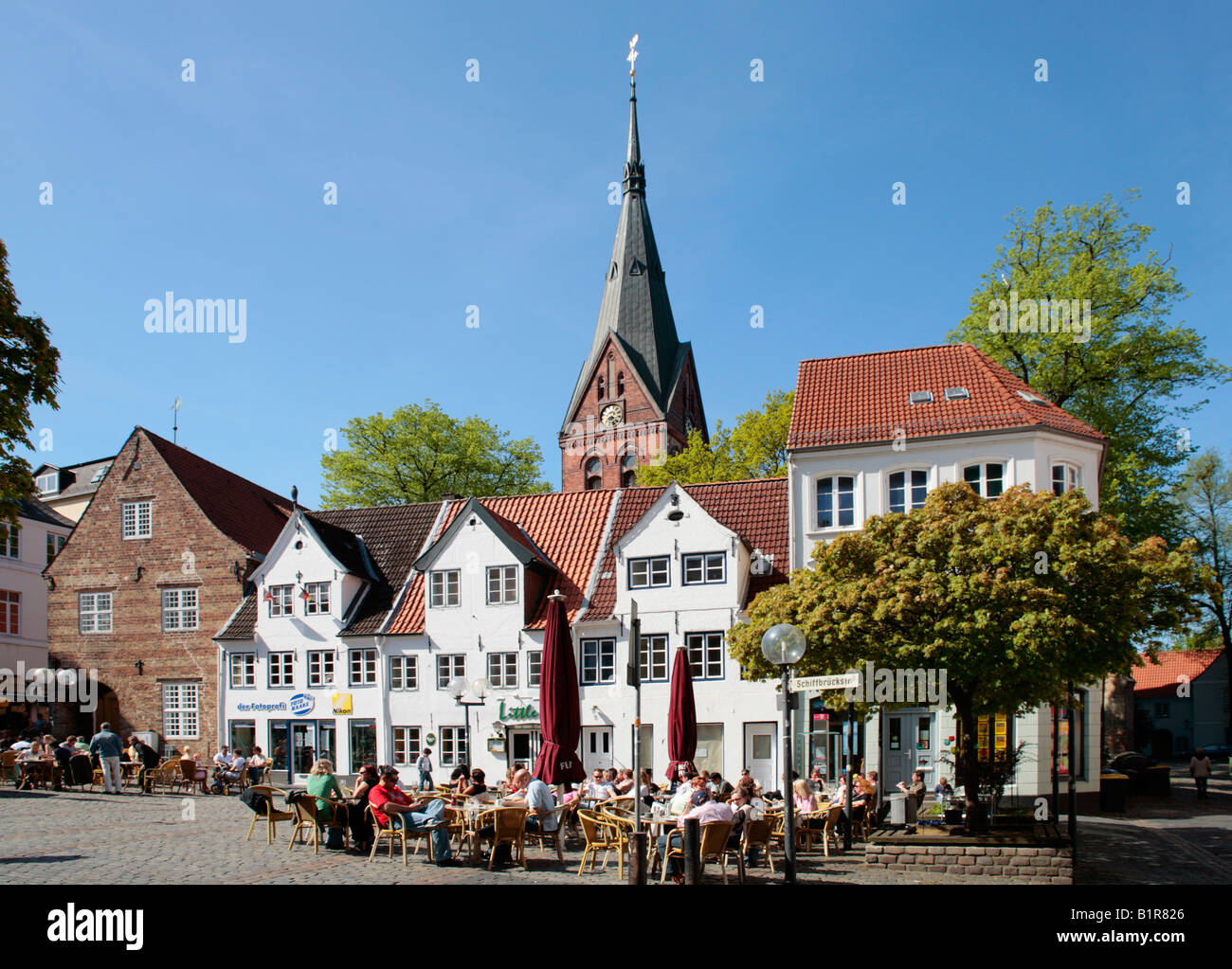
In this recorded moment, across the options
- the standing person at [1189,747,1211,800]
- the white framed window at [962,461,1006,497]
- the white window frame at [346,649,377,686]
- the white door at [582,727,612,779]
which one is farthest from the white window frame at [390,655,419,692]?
the standing person at [1189,747,1211,800]

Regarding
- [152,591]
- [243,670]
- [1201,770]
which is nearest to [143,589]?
[152,591]

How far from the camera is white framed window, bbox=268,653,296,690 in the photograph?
116ft

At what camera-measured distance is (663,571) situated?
105 feet

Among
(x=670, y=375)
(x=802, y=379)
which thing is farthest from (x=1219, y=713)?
→ (x=802, y=379)

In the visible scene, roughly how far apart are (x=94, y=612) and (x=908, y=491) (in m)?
27.7

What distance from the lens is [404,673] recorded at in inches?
1330

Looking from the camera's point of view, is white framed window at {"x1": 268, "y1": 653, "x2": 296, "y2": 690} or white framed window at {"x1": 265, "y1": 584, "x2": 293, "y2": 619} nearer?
white framed window at {"x1": 268, "y1": 653, "x2": 296, "y2": 690}

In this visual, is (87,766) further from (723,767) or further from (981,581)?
(981,581)

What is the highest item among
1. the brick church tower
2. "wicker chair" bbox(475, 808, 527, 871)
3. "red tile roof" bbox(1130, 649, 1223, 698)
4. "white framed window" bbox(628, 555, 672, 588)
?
the brick church tower

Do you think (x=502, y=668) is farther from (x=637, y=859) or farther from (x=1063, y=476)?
(x=637, y=859)

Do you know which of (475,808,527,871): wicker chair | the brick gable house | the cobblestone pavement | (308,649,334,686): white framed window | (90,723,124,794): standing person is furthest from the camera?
the brick gable house

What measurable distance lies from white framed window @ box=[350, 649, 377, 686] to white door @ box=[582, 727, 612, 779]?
7.26 meters

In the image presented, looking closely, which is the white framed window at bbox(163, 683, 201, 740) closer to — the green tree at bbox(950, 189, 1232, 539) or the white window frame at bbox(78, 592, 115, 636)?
the white window frame at bbox(78, 592, 115, 636)
